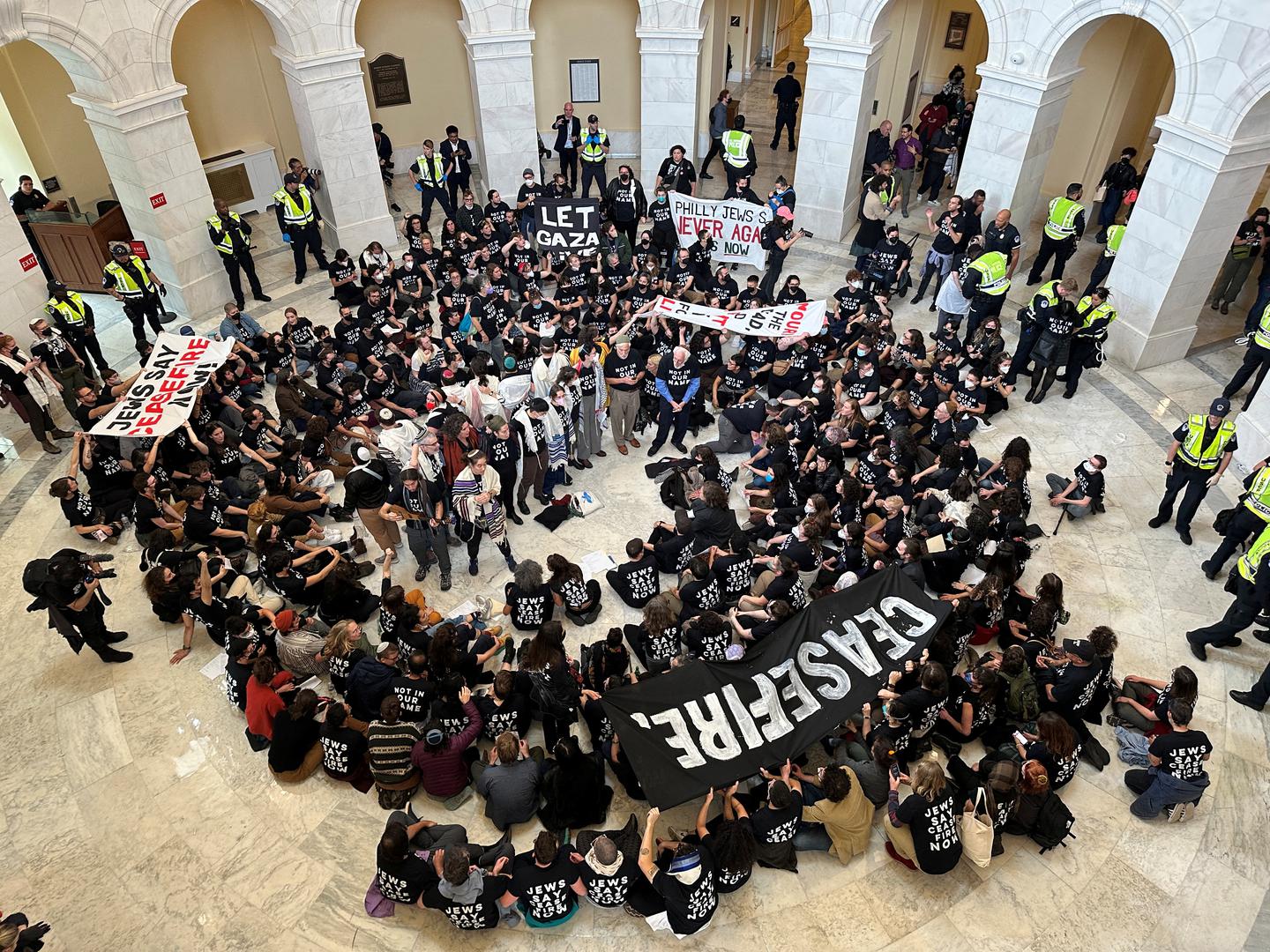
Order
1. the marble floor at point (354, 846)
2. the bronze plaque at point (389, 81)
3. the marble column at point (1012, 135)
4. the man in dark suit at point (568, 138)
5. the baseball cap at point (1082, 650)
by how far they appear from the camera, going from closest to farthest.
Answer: the marble floor at point (354, 846) → the baseball cap at point (1082, 650) → the marble column at point (1012, 135) → the man in dark suit at point (568, 138) → the bronze plaque at point (389, 81)

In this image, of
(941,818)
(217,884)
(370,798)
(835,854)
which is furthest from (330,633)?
(941,818)

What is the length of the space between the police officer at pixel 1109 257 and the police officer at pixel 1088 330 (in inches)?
68.9

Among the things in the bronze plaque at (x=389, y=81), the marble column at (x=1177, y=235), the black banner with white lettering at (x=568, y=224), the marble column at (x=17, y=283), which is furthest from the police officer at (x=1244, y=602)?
the bronze plaque at (x=389, y=81)

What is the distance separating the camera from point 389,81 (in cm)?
1936

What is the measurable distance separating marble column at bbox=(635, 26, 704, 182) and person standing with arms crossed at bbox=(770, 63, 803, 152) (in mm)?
3460

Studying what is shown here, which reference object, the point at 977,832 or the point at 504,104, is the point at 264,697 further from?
the point at 504,104

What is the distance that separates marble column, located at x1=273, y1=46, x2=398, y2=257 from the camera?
1563 centimetres

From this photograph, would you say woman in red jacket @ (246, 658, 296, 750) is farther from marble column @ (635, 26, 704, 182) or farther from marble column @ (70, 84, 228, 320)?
marble column @ (635, 26, 704, 182)

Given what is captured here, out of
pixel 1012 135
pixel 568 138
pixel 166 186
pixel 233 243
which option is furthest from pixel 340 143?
pixel 1012 135

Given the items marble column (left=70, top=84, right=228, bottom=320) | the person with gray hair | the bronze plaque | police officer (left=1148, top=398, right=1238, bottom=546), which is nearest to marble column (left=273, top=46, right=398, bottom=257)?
marble column (left=70, top=84, right=228, bottom=320)

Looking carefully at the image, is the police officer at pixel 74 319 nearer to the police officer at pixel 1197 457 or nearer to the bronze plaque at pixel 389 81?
the bronze plaque at pixel 389 81

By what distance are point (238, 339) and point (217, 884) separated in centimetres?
799

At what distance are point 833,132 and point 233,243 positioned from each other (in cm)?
1108

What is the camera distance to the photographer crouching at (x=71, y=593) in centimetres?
870
